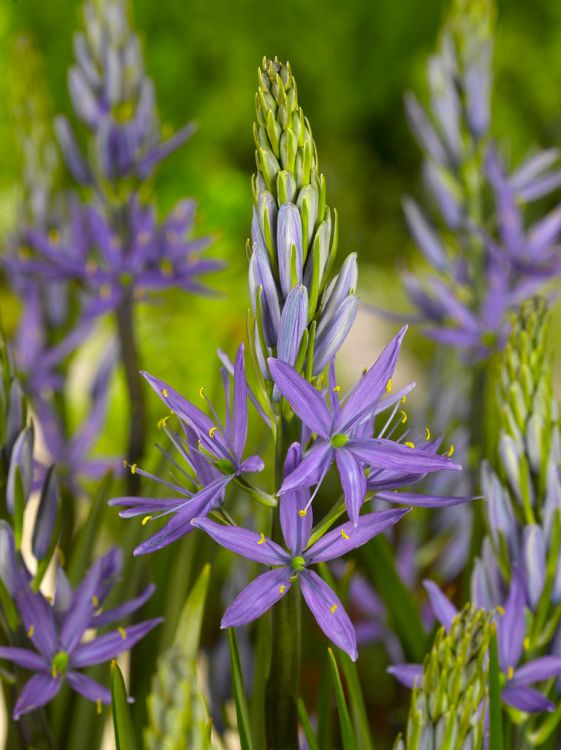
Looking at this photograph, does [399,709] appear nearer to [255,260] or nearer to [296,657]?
[296,657]

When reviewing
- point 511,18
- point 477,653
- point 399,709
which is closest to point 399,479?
point 477,653

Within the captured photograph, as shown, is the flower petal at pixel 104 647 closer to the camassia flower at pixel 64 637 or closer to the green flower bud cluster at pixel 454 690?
the camassia flower at pixel 64 637

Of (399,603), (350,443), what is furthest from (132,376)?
(350,443)

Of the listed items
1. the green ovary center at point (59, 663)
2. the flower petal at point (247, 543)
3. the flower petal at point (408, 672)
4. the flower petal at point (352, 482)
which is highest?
the flower petal at point (352, 482)

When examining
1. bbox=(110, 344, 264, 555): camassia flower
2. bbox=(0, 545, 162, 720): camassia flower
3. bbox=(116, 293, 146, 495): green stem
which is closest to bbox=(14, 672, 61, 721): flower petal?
bbox=(0, 545, 162, 720): camassia flower

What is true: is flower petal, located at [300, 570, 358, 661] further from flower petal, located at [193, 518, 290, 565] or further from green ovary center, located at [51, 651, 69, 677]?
green ovary center, located at [51, 651, 69, 677]

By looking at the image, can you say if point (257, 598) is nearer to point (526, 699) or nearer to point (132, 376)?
point (526, 699)

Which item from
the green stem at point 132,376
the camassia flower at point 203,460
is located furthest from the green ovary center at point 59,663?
the green stem at point 132,376
